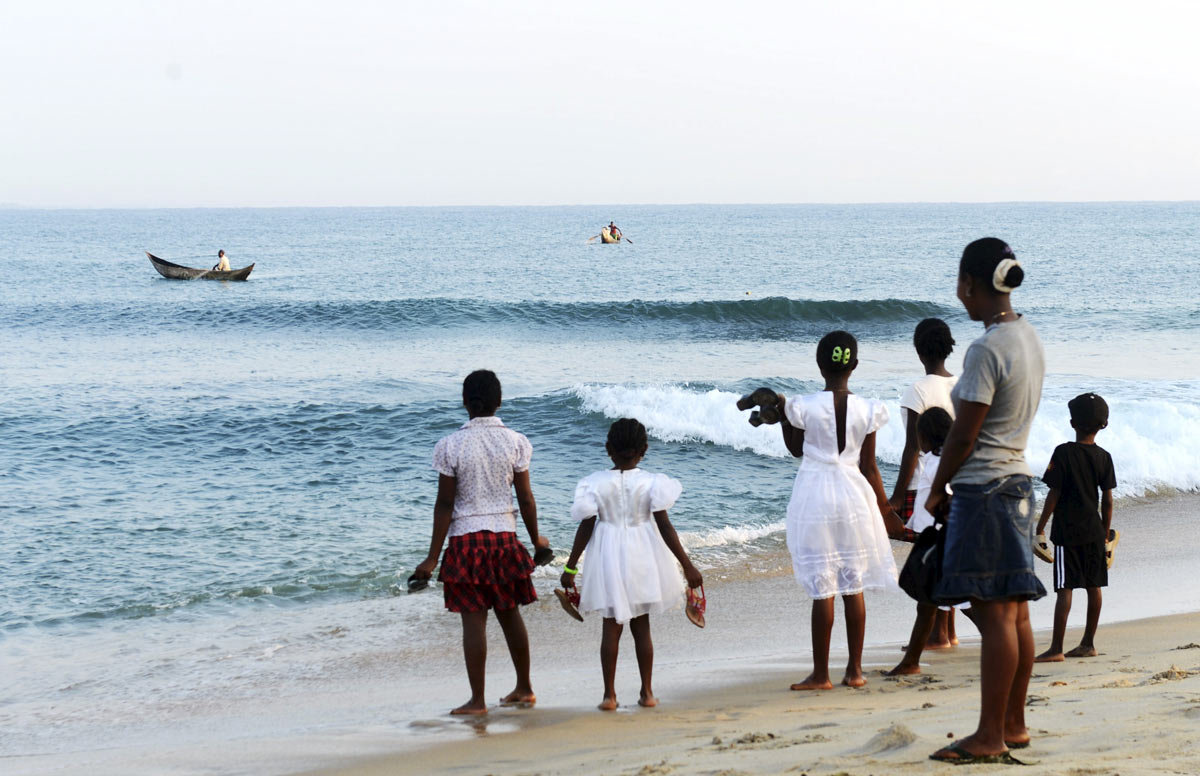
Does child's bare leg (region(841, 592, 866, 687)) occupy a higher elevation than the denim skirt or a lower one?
lower

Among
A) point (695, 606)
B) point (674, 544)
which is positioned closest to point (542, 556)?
point (674, 544)

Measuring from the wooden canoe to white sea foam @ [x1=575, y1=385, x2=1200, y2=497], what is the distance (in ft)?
96.7

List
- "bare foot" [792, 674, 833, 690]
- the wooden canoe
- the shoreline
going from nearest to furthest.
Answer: the shoreline < "bare foot" [792, 674, 833, 690] < the wooden canoe

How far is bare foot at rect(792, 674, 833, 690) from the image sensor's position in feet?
15.8

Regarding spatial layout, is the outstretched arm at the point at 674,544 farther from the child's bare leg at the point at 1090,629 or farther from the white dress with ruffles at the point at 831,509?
the child's bare leg at the point at 1090,629

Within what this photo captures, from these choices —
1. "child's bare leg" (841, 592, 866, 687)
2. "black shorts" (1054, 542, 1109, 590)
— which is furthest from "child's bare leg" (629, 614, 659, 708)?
"black shorts" (1054, 542, 1109, 590)

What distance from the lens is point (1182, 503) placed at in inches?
397

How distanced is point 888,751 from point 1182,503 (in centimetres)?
817

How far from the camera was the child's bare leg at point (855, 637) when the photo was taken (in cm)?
483

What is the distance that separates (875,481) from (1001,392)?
5.50 feet

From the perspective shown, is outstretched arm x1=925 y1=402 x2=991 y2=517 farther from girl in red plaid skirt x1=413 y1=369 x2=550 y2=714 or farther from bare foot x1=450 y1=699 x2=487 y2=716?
bare foot x1=450 y1=699 x2=487 y2=716

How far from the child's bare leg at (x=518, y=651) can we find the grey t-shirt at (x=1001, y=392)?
2.43m

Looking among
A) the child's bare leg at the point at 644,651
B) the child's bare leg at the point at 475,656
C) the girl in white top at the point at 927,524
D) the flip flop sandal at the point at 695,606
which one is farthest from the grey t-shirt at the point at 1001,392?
the child's bare leg at the point at 475,656

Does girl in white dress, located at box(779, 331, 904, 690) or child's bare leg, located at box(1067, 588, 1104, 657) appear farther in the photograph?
child's bare leg, located at box(1067, 588, 1104, 657)
